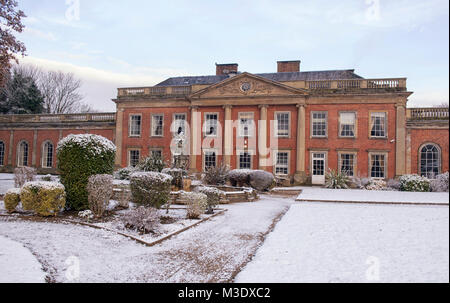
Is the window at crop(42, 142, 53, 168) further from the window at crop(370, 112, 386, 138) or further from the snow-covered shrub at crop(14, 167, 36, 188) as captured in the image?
the window at crop(370, 112, 386, 138)

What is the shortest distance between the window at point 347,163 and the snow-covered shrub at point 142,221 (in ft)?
60.4

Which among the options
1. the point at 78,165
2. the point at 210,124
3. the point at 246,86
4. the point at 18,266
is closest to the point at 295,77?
the point at 246,86

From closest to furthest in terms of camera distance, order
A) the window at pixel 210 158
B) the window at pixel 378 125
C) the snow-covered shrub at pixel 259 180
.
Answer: the snow-covered shrub at pixel 259 180 → the window at pixel 378 125 → the window at pixel 210 158

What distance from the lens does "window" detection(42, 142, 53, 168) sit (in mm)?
30031

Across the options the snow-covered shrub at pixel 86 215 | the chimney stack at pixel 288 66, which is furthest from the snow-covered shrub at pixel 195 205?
the chimney stack at pixel 288 66

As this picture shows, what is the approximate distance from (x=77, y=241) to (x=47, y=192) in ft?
9.52

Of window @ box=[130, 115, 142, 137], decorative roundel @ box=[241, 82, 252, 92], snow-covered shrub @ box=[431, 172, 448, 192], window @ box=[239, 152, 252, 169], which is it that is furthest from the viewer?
window @ box=[130, 115, 142, 137]

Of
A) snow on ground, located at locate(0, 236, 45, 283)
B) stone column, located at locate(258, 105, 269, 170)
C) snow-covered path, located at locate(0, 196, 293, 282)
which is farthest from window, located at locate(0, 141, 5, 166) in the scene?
snow on ground, located at locate(0, 236, 45, 283)

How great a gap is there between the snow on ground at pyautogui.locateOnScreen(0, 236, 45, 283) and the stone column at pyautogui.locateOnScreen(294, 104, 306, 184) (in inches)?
780

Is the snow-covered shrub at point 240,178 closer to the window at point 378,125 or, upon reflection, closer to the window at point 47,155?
the window at point 378,125

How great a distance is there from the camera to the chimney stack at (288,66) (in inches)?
1227

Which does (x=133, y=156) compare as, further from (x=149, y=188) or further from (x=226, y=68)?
(x=149, y=188)

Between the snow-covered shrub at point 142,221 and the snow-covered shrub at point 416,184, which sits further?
the snow-covered shrub at point 416,184
